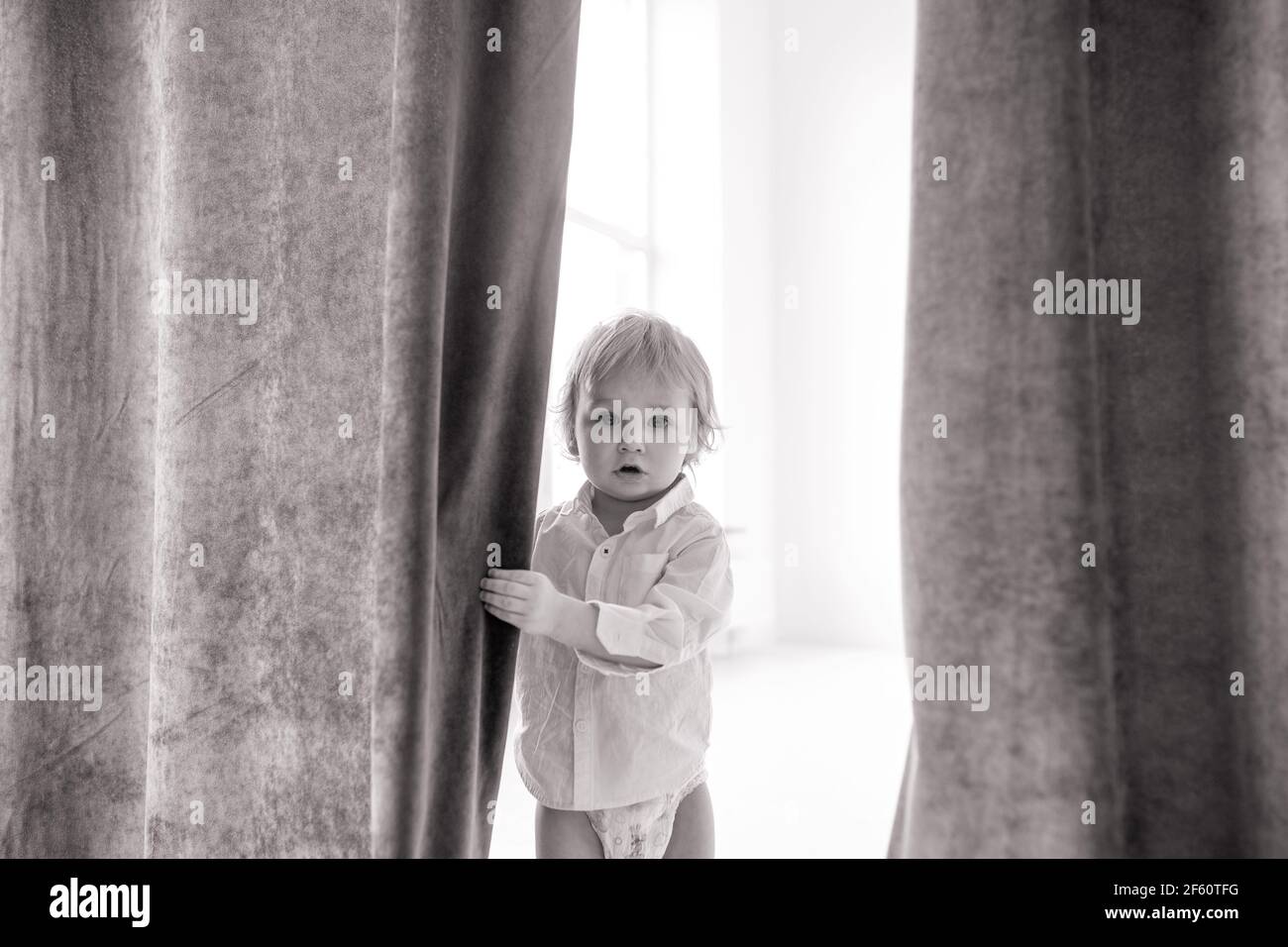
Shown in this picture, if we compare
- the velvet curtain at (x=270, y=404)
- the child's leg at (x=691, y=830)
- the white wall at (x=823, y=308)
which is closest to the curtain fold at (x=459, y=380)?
the velvet curtain at (x=270, y=404)

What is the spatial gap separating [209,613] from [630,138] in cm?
310

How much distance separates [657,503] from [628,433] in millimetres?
95

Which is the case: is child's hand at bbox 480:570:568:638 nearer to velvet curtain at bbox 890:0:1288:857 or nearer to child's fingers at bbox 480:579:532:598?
child's fingers at bbox 480:579:532:598

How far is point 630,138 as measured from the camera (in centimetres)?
348

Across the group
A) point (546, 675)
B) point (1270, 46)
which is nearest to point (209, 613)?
point (546, 675)

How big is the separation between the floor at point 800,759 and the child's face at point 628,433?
468 mm

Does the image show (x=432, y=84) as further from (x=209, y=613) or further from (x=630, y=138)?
(x=630, y=138)

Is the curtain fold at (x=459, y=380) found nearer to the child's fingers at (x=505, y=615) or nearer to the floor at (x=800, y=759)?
the child's fingers at (x=505, y=615)

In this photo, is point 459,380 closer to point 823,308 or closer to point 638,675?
point 638,675

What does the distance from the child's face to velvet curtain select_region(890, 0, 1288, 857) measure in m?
0.33

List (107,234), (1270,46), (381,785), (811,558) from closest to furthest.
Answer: (1270,46), (381,785), (107,234), (811,558)

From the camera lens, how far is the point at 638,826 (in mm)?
963

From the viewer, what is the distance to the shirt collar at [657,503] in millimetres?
992

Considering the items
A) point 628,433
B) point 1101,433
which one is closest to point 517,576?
point 628,433
